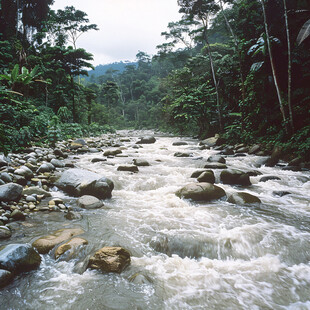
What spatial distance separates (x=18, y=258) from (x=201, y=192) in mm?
3379

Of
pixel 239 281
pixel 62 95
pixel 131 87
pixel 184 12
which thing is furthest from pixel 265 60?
pixel 131 87

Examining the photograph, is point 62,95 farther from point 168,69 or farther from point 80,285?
point 168,69

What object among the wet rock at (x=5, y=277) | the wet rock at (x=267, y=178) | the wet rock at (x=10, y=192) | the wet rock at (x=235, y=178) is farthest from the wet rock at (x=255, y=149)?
the wet rock at (x=5, y=277)

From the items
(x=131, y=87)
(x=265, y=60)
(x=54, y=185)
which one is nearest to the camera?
(x=54, y=185)

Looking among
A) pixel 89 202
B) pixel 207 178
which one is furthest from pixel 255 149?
pixel 89 202

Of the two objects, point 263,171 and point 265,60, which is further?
point 265,60

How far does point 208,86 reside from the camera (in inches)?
587

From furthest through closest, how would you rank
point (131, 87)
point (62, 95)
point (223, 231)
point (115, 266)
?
point (131, 87) → point (62, 95) → point (223, 231) → point (115, 266)

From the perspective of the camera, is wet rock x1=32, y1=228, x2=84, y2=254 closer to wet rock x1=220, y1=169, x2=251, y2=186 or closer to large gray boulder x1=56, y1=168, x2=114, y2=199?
large gray boulder x1=56, y1=168, x2=114, y2=199

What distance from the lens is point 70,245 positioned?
2736 millimetres

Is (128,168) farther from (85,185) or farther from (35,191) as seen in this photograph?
(35,191)

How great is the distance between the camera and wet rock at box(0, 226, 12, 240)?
112 inches

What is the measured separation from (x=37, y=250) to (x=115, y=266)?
112cm

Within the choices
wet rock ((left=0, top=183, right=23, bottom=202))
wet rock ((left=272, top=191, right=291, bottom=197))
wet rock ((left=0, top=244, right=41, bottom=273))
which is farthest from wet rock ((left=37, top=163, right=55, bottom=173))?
wet rock ((left=272, top=191, right=291, bottom=197))
